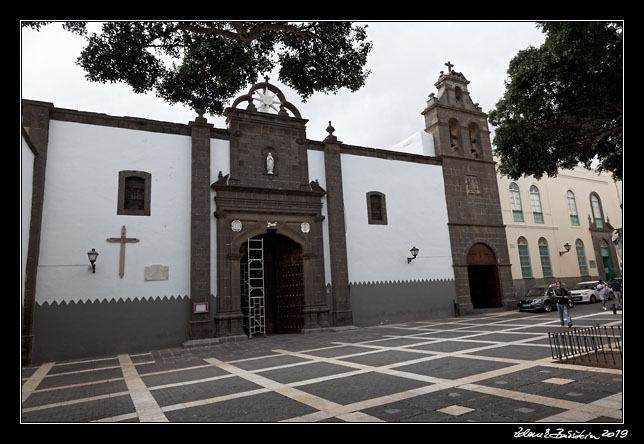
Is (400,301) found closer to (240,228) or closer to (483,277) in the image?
(483,277)

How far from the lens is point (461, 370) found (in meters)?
6.68

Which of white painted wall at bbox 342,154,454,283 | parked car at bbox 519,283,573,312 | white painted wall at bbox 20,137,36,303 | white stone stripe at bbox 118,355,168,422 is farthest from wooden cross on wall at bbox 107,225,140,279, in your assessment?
parked car at bbox 519,283,573,312

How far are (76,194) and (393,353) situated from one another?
10339 millimetres

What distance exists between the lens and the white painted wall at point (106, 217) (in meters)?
11.3

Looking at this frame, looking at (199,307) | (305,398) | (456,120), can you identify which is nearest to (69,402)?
(305,398)

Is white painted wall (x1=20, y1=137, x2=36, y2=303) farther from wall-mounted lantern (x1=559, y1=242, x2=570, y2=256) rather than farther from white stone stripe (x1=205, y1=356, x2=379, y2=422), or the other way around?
wall-mounted lantern (x1=559, y1=242, x2=570, y2=256)

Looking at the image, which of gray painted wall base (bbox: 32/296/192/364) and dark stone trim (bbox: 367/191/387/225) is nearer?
gray painted wall base (bbox: 32/296/192/364)

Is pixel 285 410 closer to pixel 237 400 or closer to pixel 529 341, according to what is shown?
pixel 237 400

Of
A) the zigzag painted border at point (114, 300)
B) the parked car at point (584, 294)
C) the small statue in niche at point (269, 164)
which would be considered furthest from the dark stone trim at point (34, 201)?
the parked car at point (584, 294)

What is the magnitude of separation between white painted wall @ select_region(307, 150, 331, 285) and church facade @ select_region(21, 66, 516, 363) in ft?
0.19

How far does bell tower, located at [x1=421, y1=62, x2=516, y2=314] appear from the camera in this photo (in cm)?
1831

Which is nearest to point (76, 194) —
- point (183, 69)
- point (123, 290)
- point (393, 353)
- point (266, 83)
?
point (123, 290)

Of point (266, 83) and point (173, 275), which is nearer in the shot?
point (173, 275)

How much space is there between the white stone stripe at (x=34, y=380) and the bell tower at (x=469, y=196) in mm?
15309
